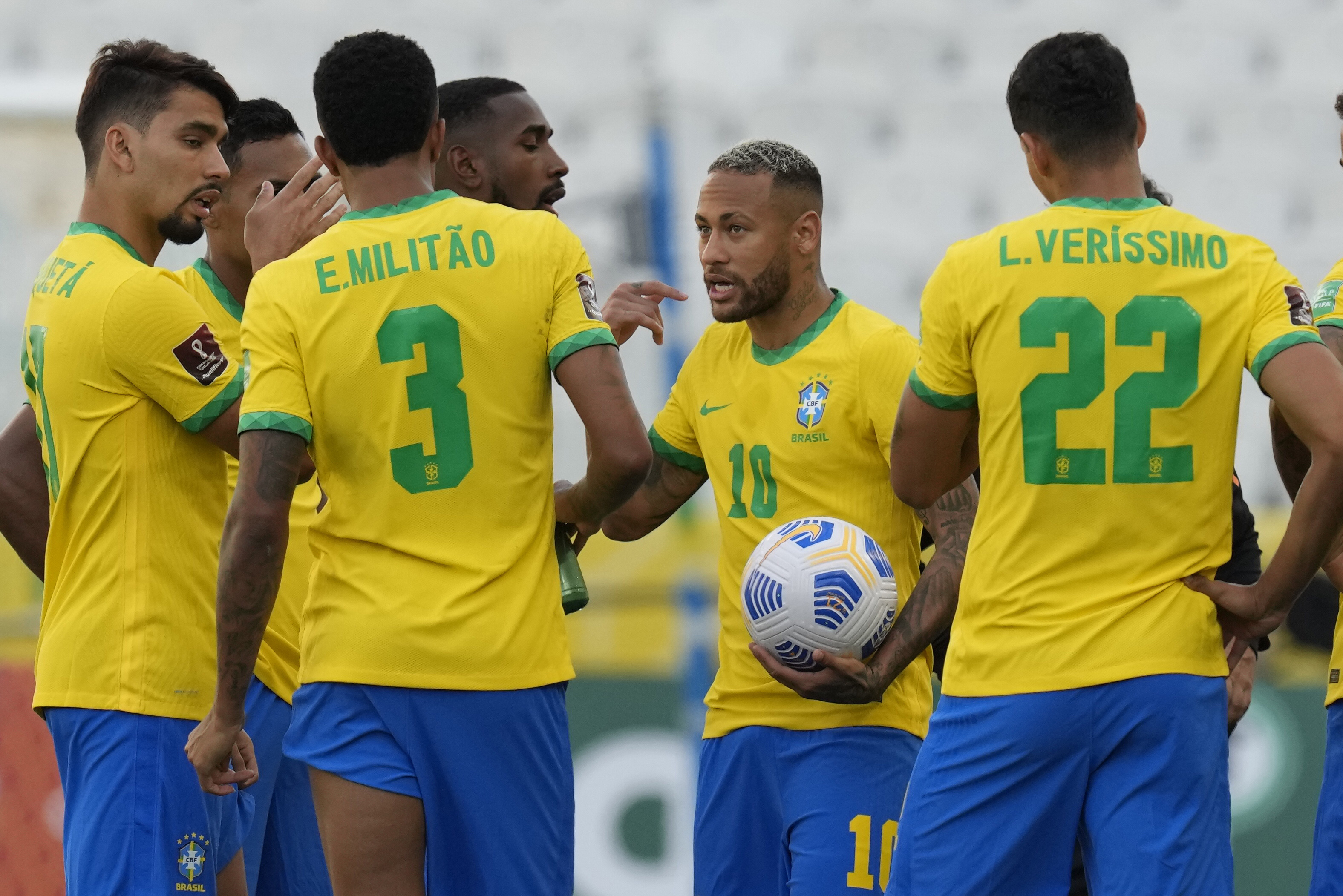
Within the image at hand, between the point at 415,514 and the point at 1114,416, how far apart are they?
148 cm

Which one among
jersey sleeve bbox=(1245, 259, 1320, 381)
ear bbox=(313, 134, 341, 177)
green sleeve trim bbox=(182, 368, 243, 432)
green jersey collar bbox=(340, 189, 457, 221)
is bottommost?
green sleeve trim bbox=(182, 368, 243, 432)

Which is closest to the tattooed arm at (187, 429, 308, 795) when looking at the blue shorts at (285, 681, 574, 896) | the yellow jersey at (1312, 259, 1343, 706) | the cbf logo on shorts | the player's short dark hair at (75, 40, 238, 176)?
the blue shorts at (285, 681, 574, 896)

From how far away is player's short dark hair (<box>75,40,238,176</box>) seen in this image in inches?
156

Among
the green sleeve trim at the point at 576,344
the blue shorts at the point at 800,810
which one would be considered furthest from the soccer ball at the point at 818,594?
the green sleeve trim at the point at 576,344

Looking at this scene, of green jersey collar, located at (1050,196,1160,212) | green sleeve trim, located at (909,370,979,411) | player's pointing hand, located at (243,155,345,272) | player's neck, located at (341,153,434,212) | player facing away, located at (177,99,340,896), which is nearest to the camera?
green jersey collar, located at (1050,196,1160,212)

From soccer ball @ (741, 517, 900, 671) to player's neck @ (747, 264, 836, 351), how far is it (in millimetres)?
687

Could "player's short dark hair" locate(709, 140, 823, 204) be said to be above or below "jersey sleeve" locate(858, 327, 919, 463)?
above

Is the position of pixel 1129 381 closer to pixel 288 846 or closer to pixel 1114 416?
pixel 1114 416

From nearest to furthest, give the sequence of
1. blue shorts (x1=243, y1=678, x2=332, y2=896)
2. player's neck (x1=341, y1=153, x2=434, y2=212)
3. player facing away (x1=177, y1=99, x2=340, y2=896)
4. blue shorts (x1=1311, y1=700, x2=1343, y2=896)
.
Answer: player's neck (x1=341, y1=153, x2=434, y2=212) → blue shorts (x1=1311, y1=700, x2=1343, y2=896) → player facing away (x1=177, y1=99, x2=340, y2=896) → blue shorts (x1=243, y1=678, x2=332, y2=896)

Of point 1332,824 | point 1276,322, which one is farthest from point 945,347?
point 1332,824

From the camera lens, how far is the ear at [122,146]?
394 centimetres

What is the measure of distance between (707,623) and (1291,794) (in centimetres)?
268

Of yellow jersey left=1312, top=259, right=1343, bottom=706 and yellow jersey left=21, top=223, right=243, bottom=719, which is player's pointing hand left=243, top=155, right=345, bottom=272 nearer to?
yellow jersey left=21, top=223, right=243, bottom=719

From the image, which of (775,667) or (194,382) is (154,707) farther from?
(775,667)
